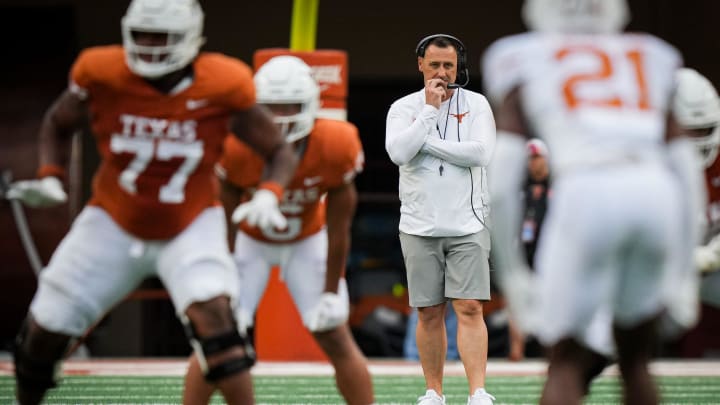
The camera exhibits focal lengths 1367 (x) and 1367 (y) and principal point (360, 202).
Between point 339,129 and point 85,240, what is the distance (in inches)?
45.9

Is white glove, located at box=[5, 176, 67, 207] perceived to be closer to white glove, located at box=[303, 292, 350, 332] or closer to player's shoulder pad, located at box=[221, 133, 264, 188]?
player's shoulder pad, located at box=[221, 133, 264, 188]

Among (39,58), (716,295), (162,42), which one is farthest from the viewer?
(39,58)

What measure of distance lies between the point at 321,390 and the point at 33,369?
3.78m

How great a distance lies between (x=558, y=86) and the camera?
405cm

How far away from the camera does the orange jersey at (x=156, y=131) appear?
488 cm

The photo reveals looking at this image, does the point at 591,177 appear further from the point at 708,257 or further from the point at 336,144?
the point at 336,144

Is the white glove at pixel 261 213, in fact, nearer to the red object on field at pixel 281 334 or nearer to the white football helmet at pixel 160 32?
the white football helmet at pixel 160 32


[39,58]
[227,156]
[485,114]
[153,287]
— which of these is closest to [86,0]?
[39,58]

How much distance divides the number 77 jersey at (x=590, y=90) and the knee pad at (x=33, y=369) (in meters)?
2.07

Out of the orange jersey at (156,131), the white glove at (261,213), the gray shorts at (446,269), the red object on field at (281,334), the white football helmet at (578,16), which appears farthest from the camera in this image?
the red object on field at (281,334)

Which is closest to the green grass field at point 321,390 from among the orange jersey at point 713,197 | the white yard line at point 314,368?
the white yard line at point 314,368

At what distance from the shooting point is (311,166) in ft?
18.0

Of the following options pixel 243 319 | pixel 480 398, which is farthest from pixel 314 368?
pixel 243 319

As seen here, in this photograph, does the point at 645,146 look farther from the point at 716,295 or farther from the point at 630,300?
the point at 716,295
